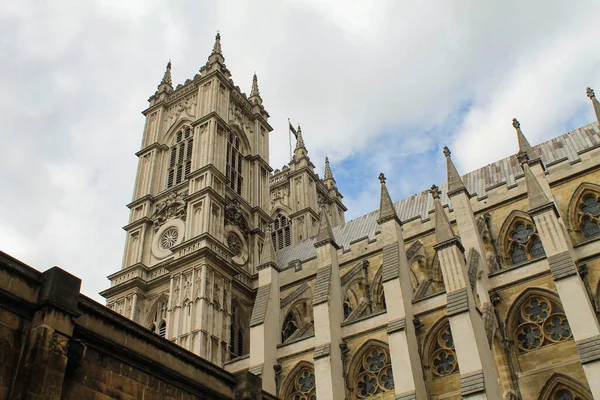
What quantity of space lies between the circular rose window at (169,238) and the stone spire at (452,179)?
49.1ft

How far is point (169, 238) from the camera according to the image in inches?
1246

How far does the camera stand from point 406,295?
70.8 feet

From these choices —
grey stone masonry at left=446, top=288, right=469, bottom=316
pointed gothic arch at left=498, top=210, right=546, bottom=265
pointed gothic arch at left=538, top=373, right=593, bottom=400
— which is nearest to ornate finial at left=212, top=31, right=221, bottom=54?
pointed gothic arch at left=498, top=210, right=546, bottom=265

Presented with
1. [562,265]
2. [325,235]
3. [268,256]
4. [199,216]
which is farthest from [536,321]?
[199,216]

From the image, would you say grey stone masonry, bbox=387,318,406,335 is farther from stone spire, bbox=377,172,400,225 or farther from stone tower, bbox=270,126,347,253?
stone tower, bbox=270,126,347,253

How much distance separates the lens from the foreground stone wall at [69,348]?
26.4ft

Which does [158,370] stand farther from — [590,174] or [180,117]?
[180,117]

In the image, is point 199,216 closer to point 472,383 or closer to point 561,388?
point 472,383

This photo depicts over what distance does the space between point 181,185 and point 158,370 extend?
936 inches

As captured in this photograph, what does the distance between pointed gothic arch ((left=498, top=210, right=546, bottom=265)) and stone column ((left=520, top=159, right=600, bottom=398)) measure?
3359mm

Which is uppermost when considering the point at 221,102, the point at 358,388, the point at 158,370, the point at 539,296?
the point at 221,102

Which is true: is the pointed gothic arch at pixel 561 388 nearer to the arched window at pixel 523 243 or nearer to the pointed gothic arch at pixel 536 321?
the pointed gothic arch at pixel 536 321

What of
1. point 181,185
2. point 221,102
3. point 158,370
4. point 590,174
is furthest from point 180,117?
point 158,370

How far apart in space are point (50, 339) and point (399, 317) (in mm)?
14418
